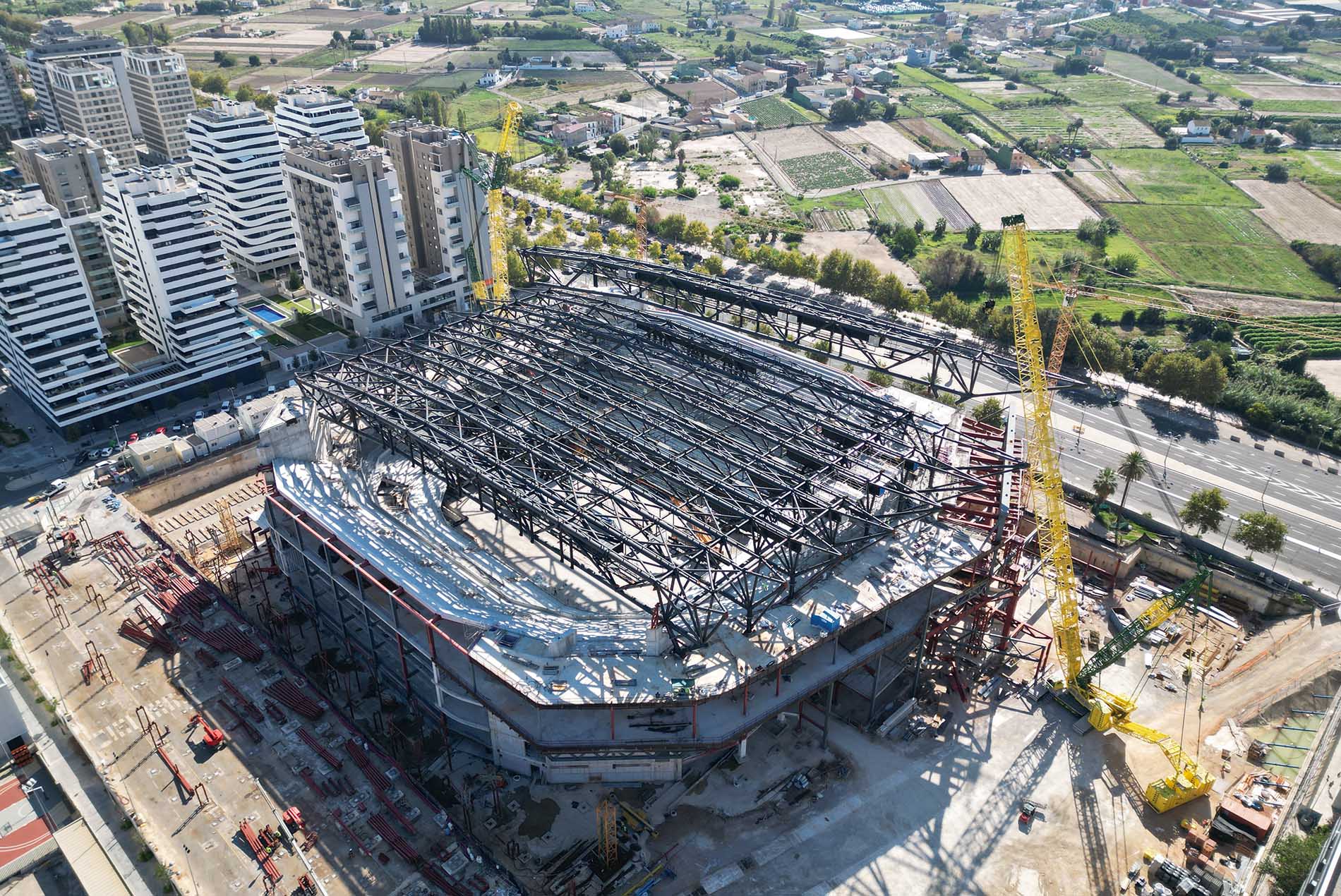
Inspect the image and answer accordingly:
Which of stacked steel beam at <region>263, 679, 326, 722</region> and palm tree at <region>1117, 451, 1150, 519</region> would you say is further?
palm tree at <region>1117, 451, 1150, 519</region>

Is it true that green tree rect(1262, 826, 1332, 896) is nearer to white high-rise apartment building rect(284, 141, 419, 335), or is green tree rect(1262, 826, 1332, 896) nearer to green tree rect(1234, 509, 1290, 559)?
green tree rect(1234, 509, 1290, 559)

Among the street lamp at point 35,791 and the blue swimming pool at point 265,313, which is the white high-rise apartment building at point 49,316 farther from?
the street lamp at point 35,791

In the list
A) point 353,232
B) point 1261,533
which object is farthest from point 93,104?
point 1261,533

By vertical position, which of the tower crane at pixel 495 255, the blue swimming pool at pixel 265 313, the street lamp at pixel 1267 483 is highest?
the tower crane at pixel 495 255

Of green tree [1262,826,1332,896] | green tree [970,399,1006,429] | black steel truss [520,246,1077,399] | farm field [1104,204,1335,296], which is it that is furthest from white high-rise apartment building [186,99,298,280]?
farm field [1104,204,1335,296]

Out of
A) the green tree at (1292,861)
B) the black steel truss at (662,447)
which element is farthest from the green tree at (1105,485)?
the green tree at (1292,861)

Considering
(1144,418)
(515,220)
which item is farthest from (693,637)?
(515,220)
